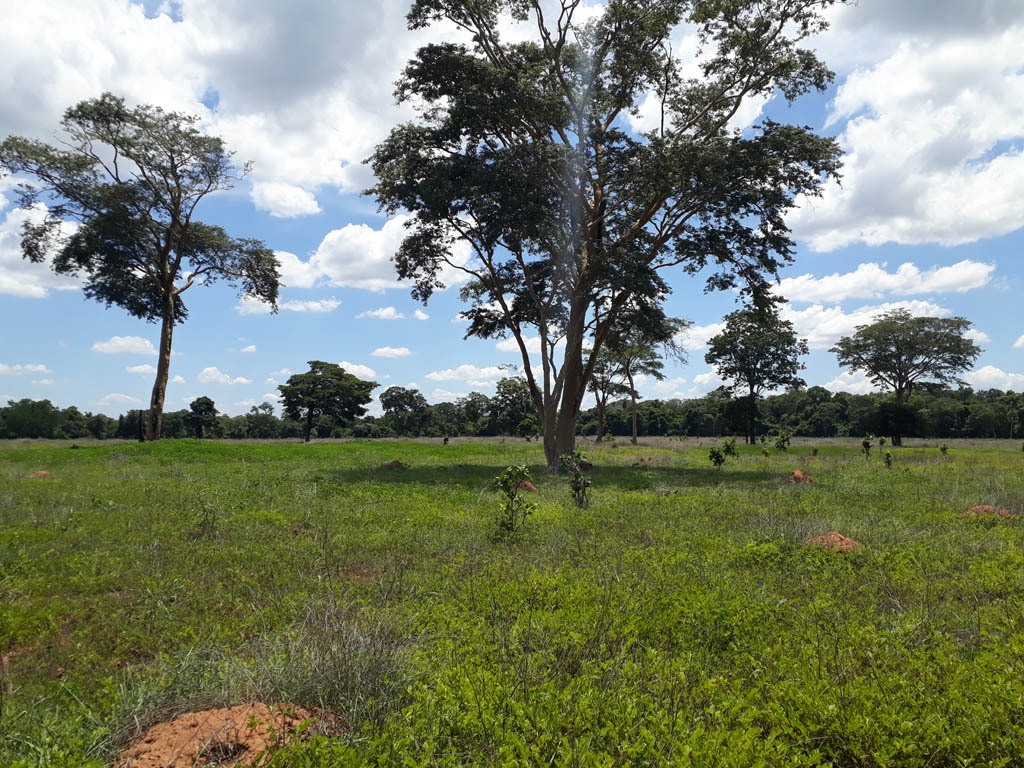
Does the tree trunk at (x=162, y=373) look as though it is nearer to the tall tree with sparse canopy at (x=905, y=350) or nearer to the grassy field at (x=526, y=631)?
the grassy field at (x=526, y=631)

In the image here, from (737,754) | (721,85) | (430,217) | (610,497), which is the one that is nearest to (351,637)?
(737,754)

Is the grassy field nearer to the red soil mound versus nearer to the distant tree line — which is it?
the red soil mound

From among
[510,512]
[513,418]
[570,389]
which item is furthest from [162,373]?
[513,418]

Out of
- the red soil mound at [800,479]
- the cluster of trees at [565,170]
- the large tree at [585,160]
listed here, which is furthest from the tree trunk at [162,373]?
the red soil mound at [800,479]

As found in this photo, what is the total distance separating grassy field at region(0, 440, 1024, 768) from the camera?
11.4 feet

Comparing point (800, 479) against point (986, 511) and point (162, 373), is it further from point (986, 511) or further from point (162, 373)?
point (162, 373)

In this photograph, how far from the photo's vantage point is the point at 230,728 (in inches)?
135

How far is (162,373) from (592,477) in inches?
1008

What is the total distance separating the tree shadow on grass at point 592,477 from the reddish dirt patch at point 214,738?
12.9 meters

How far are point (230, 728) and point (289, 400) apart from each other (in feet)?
243

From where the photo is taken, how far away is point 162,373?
31.4 metres

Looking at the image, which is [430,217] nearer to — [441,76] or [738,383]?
[441,76]

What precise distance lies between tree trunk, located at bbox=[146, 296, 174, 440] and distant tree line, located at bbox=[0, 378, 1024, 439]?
107 feet

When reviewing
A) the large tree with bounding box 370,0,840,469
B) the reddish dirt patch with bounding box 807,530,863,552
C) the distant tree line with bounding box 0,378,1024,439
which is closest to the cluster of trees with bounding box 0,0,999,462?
the large tree with bounding box 370,0,840,469
